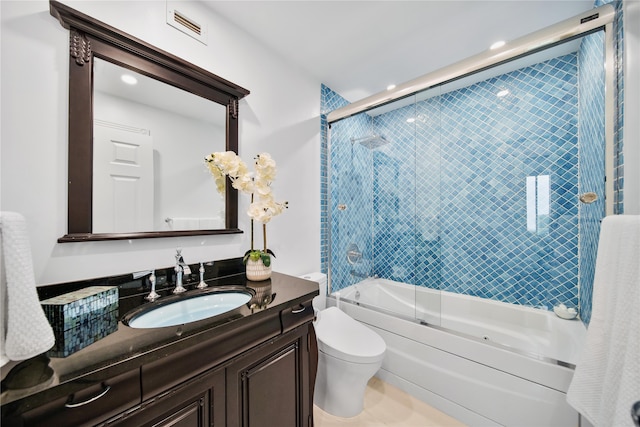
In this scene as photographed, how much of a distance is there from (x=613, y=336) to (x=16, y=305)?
5.61ft

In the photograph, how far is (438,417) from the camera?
1531 mm

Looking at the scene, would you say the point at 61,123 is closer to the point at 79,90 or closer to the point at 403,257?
the point at 79,90

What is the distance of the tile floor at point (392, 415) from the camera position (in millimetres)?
1489

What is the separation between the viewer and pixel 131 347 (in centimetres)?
66

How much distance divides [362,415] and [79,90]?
228 centimetres

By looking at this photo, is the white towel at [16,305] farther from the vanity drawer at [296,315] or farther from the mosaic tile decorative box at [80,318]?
the vanity drawer at [296,315]

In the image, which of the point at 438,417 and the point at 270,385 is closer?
the point at 270,385

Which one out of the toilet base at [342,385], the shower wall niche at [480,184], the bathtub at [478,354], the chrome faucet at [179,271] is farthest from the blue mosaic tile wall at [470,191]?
the chrome faucet at [179,271]

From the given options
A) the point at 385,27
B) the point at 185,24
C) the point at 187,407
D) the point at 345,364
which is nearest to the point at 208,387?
the point at 187,407

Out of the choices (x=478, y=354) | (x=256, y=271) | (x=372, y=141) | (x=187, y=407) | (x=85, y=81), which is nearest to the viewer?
(x=187, y=407)

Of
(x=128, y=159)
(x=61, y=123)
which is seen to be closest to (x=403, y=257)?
(x=128, y=159)

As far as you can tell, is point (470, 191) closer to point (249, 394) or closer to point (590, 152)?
point (590, 152)

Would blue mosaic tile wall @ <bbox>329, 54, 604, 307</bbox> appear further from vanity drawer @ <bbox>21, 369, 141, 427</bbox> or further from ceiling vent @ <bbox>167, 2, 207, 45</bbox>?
vanity drawer @ <bbox>21, 369, 141, 427</bbox>

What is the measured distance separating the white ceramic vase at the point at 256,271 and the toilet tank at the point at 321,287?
2.00 ft
